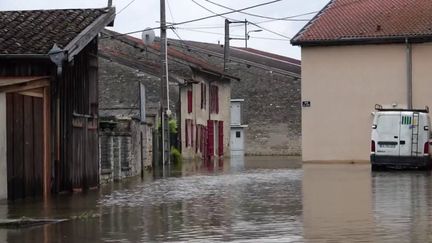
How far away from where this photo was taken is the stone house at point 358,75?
3812cm

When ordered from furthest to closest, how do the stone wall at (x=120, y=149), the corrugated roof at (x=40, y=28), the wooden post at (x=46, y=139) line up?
the stone wall at (x=120, y=149) < the wooden post at (x=46, y=139) < the corrugated roof at (x=40, y=28)

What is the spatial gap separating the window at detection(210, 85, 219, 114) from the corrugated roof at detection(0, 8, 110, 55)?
36479 mm

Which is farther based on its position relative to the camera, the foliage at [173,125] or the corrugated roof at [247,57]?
the corrugated roof at [247,57]

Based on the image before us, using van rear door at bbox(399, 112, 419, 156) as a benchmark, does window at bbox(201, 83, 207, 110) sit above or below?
above

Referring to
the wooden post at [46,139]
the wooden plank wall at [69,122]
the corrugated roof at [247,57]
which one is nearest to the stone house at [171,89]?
the corrugated roof at [247,57]


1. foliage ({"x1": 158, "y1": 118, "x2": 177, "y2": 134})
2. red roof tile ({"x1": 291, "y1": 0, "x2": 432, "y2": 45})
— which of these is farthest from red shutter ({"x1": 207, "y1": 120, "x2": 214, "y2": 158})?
red roof tile ({"x1": 291, "y1": 0, "x2": 432, "y2": 45})

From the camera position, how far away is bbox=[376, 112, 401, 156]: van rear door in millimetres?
30625

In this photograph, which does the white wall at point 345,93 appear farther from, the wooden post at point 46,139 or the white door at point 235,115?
the white door at point 235,115

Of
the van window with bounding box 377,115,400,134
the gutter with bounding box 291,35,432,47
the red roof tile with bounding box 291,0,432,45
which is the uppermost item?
the red roof tile with bounding box 291,0,432,45

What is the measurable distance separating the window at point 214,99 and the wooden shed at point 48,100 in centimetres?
3557

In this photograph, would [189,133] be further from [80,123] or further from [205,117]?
[80,123]

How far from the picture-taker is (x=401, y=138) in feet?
100.0

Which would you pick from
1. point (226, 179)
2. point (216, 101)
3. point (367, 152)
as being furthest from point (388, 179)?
point (216, 101)

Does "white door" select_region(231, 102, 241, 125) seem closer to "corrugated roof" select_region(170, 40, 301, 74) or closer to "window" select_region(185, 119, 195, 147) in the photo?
"corrugated roof" select_region(170, 40, 301, 74)
